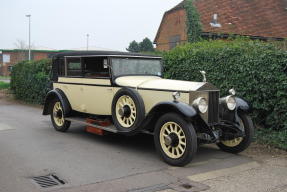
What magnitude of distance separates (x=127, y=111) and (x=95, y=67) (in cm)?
159

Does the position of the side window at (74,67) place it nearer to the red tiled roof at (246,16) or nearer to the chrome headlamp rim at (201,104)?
the chrome headlamp rim at (201,104)

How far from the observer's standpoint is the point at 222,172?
5.37m

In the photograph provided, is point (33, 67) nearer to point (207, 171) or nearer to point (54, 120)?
point (54, 120)

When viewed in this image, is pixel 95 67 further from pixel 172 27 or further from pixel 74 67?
pixel 172 27

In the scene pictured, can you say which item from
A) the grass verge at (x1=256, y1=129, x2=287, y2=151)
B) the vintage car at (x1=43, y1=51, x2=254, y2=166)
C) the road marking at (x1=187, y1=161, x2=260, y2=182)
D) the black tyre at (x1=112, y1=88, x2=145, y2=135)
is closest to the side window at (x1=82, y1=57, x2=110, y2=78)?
the vintage car at (x1=43, y1=51, x2=254, y2=166)

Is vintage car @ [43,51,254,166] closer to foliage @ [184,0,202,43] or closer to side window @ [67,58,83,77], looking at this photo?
side window @ [67,58,83,77]

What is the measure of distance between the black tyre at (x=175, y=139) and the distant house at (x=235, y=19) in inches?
529

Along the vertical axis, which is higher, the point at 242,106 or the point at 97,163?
the point at 242,106

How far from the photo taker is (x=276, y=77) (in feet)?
23.0

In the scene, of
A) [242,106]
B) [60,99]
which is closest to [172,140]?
[242,106]

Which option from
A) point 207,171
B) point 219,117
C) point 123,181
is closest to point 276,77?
point 219,117

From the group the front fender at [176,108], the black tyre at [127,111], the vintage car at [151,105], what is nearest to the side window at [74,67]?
the vintage car at [151,105]

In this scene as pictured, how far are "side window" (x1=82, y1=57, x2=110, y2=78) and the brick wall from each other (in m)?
14.1

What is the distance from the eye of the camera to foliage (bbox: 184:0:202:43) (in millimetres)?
18844
